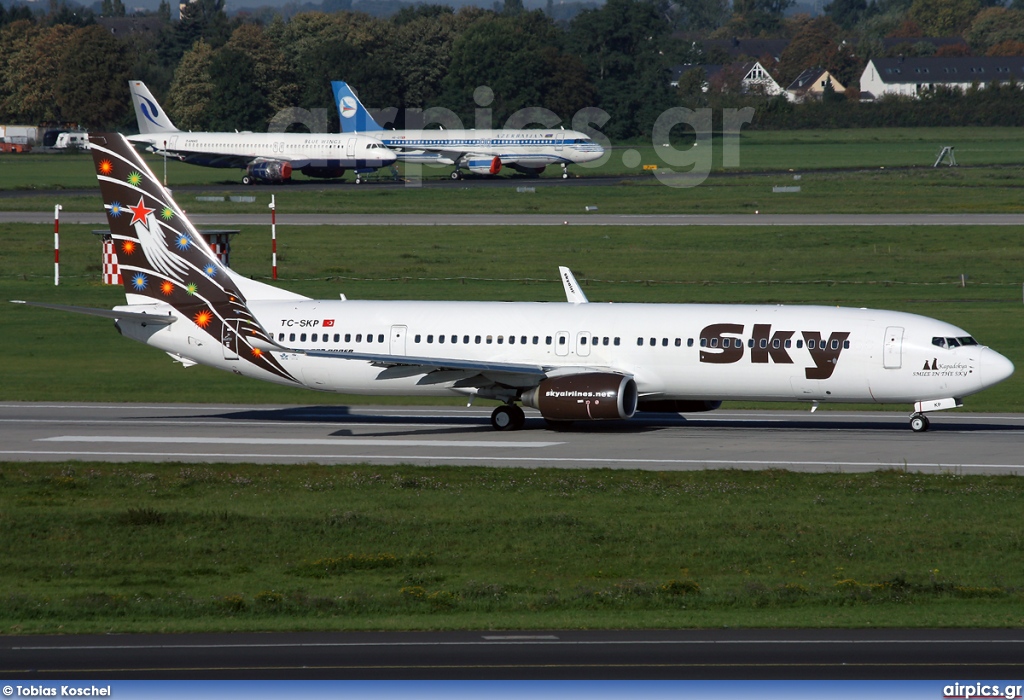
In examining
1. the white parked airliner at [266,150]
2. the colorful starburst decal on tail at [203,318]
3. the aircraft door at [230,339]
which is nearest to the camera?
the aircraft door at [230,339]

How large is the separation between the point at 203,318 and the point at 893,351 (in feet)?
69.6

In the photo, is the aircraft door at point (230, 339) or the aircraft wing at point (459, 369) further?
the aircraft door at point (230, 339)

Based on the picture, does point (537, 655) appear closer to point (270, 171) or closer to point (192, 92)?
point (270, 171)

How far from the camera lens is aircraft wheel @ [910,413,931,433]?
132 ft

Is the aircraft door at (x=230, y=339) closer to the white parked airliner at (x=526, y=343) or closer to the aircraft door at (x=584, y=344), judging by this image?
the white parked airliner at (x=526, y=343)

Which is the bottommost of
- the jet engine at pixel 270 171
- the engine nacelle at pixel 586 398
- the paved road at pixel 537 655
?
the paved road at pixel 537 655

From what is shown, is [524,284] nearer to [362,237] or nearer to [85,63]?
[362,237]

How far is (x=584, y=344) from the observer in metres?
40.7

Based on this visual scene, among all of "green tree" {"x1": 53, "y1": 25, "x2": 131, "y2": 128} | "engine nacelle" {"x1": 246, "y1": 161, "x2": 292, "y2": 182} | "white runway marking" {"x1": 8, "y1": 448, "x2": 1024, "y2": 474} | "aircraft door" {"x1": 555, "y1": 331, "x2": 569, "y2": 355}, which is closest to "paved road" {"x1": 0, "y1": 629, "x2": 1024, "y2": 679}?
"white runway marking" {"x1": 8, "y1": 448, "x2": 1024, "y2": 474}

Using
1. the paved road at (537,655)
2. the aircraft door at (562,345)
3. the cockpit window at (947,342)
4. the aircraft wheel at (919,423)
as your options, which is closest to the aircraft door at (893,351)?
the cockpit window at (947,342)

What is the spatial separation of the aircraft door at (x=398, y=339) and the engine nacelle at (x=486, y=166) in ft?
299

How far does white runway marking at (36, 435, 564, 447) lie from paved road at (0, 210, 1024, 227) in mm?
54476

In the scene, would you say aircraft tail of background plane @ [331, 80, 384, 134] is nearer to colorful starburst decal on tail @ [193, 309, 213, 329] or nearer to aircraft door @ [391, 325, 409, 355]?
colorful starburst decal on tail @ [193, 309, 213, 329]

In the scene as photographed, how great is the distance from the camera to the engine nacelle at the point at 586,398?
38.6 meters
